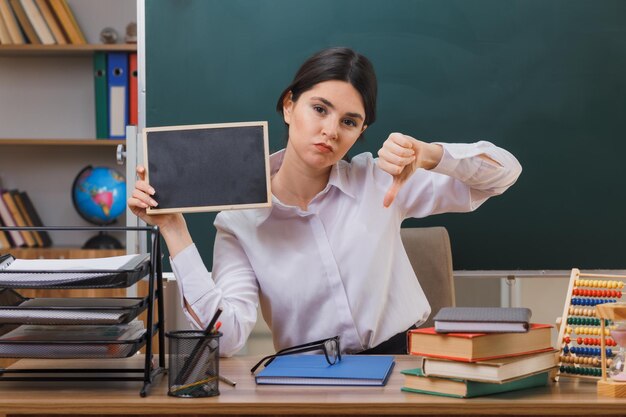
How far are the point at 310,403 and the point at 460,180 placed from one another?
86 centimetres

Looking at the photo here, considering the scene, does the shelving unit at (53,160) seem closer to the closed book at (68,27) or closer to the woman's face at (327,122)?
the closed book at (68,27)

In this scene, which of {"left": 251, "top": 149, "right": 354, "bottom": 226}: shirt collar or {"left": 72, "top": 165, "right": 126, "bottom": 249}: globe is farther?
{"left": 72, "top": 165, "right": 126, "bottom": 249}: globe

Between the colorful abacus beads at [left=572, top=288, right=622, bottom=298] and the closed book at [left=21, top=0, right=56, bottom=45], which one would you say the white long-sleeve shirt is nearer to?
the colorful abacus beads at [left=572, top=288, right=622, bottom=298]

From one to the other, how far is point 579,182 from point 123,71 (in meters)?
2.37

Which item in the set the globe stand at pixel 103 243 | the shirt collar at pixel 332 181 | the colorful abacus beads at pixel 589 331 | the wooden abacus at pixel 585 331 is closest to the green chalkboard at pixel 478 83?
the shirt collar at pixel 332 181

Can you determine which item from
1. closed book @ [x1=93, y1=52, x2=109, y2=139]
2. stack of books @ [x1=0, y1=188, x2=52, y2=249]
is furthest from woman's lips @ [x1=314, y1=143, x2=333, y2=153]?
stack of books @ [x1=0, y1=188, x2=52, y2=249]

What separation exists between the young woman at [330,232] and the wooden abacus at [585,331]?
0.42 metres

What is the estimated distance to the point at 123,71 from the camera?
4020mm

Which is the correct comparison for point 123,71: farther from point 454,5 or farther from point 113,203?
point 454,5

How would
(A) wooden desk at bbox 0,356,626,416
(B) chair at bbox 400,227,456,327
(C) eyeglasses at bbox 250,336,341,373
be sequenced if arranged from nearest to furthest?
(A) wooden desk at bbox 0,356,626,416 → (C) eyeglasses at bbox 250,336,341,373 → (B) chair at bbox 400,227,456,327

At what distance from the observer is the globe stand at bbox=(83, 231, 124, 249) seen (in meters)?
4.08

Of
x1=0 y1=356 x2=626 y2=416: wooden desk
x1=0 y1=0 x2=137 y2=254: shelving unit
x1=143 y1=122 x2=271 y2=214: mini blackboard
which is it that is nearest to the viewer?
x1=0 y1=356 x2=626 y2=416: wooden desk

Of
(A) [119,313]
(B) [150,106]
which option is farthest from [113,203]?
(A) [119,313]

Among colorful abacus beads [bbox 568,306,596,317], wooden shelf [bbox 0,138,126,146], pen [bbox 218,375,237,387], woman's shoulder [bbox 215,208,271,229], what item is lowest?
pen [bbox 218,375,237,387]
